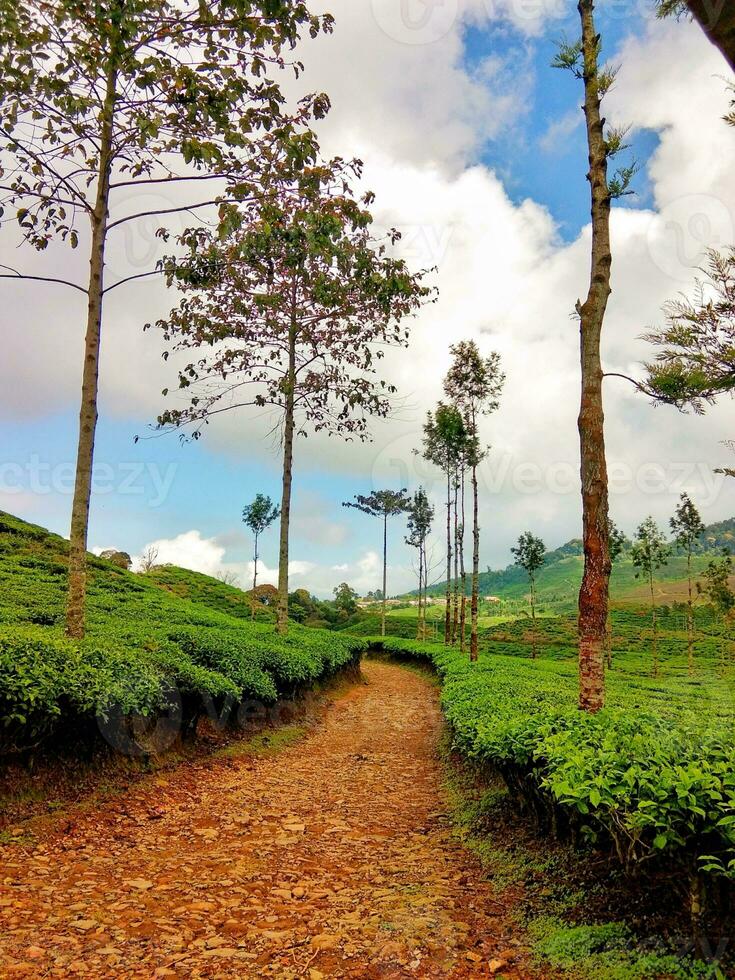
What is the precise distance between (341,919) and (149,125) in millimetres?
9087

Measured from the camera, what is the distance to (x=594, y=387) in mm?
6879

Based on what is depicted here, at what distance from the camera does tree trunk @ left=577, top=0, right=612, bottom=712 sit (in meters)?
6.43

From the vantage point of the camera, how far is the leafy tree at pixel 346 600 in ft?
226

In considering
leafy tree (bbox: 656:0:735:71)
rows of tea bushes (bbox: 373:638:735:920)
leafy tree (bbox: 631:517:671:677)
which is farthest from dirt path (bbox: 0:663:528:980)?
leafy tree (bbox: 631:517:671:677)

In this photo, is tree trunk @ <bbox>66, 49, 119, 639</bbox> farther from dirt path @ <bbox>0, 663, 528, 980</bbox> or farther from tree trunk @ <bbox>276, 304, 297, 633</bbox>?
tree trunk @ <bbox>276, 304, 297, 633</bbox>

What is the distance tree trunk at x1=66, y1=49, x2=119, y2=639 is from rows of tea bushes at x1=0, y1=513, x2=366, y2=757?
26.1 inches

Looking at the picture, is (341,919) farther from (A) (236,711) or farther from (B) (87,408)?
(B) (87,408)

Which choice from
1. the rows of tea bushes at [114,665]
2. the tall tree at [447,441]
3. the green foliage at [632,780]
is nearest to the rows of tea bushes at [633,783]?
the green foliage at [632,780]

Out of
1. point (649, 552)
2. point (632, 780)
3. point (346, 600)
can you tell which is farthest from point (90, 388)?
point (346, 600)

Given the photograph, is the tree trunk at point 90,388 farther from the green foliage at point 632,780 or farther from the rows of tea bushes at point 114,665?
the green foliage at point 632,780

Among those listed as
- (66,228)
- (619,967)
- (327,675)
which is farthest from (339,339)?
(619,967)

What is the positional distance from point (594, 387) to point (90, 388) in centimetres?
676

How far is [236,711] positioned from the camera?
9.72 meters

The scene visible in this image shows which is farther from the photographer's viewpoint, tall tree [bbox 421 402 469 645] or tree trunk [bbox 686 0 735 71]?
tall tree [bbox 421 402 469 645]
